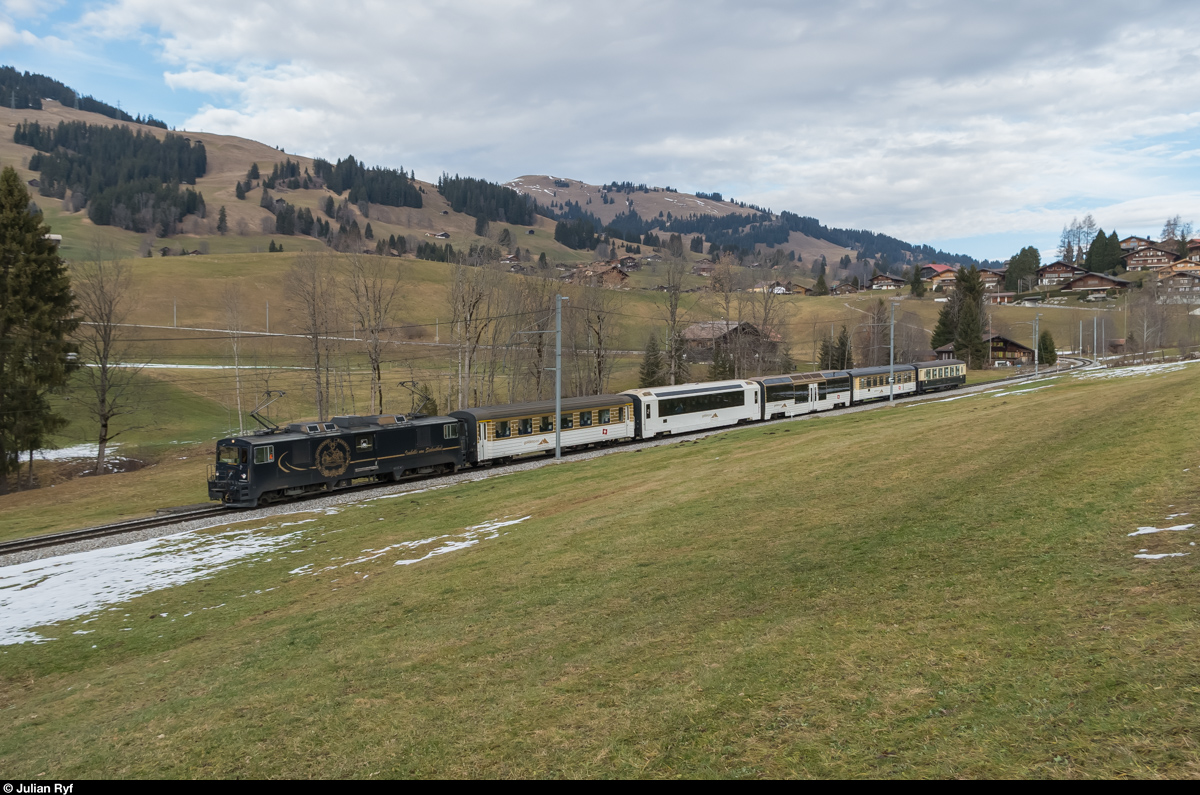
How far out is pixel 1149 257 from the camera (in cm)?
17425

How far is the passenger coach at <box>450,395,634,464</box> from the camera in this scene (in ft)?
127

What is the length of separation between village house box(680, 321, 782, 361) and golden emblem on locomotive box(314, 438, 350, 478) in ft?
184

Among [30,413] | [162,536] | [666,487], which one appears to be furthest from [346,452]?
[30,413]

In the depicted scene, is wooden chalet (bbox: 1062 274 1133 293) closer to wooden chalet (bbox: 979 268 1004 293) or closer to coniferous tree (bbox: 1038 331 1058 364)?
wooden chalet (bbox: 979 268 1004 293)

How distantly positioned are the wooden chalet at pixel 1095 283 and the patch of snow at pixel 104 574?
181m

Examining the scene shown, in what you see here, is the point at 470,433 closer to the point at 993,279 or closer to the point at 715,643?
the point at 715,643

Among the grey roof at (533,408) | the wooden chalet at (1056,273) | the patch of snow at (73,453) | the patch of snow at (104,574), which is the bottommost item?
the patch of snow at (104,574)

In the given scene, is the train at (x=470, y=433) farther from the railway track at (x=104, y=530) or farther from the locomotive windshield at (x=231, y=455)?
the railway track at (x=104, y=530)

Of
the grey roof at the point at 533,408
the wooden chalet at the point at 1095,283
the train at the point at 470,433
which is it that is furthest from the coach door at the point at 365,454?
the wooden chalet at the point at 1095,283

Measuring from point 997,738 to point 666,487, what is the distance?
18245 millimetres

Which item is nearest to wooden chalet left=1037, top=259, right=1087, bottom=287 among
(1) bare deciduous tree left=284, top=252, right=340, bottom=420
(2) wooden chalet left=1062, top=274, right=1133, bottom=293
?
(2) wooden chalet left=1062, top=274, right=1133, bottom=293

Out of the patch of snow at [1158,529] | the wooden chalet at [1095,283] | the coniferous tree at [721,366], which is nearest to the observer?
the patch of snow at [1158,529]

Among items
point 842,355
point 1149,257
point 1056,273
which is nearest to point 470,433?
point 842,355

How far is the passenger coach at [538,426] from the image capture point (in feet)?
127
